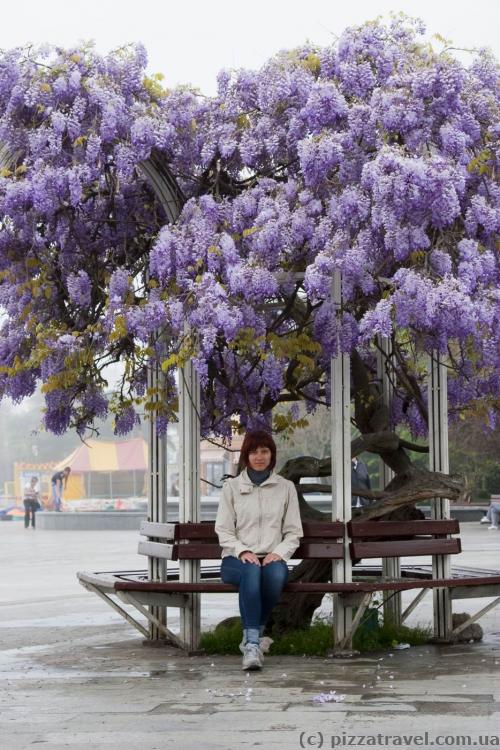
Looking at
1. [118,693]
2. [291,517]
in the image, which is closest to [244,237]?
[291,517]

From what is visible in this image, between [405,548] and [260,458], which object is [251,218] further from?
[405,548]

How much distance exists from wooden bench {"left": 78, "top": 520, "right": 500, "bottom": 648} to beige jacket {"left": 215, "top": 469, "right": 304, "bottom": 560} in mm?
247

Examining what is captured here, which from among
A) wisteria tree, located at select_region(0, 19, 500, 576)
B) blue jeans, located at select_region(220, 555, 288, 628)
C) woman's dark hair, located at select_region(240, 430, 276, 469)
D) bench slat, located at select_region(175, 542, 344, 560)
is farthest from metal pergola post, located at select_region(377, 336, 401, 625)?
blue jeans, located at select_region(220, 555, 288, 628)

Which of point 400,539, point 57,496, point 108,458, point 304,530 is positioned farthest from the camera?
point 108,458

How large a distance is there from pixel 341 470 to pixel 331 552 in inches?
23.5

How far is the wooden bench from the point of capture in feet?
32.2

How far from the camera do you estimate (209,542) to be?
10258 mm

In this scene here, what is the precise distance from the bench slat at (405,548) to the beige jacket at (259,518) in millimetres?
481

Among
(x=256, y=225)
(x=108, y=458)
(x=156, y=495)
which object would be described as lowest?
(x=156, y=495)

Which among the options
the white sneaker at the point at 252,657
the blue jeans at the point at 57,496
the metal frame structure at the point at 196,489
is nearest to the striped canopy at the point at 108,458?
the blue jeans at the point at 57,496

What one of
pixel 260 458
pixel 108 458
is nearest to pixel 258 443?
pixel 260 458

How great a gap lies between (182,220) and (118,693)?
3.57 metres

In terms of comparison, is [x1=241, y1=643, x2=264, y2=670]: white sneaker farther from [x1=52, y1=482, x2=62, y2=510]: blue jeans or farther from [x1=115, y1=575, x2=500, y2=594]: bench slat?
[x1=52, y1=482, x2=62, y2=510]: blue jeans

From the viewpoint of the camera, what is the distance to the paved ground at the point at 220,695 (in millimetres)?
6695
